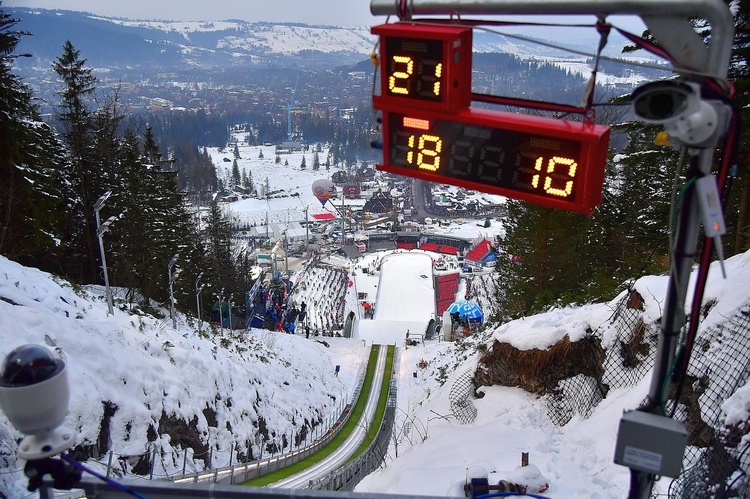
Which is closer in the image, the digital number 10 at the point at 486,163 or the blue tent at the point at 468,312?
the digital number 10 at the point at 486,163

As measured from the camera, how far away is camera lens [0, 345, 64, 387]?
2539 millimetres

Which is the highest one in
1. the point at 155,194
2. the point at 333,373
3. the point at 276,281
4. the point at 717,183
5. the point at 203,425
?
the point at 717,183

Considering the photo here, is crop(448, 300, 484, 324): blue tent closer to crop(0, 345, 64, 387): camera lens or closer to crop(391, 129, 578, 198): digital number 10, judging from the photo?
crop(391, 129, 578, 198): digital number 10

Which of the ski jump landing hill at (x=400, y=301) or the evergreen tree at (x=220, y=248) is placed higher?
the evergreen tree at (x=220, y=248)

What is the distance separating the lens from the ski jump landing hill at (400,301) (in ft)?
119

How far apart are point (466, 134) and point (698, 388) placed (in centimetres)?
503

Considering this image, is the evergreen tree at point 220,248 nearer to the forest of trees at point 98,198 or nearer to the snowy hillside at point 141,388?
the forest of trees at point 98,198

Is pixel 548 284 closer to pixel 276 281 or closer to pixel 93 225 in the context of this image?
pixel 93 225

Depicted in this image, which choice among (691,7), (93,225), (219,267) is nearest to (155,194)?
(93,225)

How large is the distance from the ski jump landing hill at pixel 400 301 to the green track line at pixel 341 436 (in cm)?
562

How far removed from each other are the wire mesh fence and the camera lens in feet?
12.0

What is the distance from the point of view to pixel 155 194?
94.1ft

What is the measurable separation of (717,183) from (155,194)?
98.8 feet

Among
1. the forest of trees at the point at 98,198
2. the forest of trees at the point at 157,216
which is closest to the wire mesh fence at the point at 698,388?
the forest of trees at the point at 157,216
